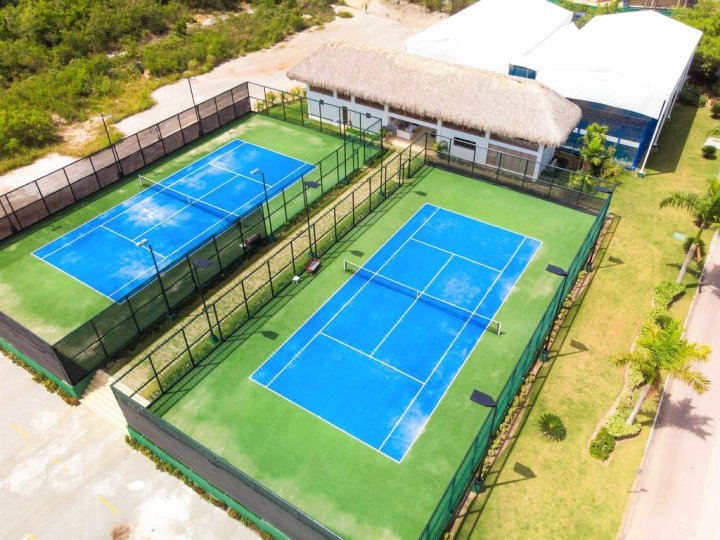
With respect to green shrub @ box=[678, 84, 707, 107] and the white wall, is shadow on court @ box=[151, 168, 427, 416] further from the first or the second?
green shrub @ box=[678, 84, 707, 107]

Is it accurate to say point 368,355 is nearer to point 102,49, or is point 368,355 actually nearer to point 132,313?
point 132,313

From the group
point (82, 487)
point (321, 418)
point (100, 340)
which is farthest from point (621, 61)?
point (82, 487)

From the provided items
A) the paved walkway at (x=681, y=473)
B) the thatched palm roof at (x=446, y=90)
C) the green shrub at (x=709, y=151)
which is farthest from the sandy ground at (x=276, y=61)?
the paved walkway at (x=681, y=473)

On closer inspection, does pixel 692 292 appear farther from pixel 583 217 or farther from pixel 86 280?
pixel 86 280

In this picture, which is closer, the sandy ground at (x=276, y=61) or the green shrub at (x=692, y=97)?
the sandy ground at (x=276, y=61)

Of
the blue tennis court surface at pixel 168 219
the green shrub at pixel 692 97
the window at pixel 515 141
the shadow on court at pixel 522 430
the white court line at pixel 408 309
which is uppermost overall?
the window at pixel 515 141

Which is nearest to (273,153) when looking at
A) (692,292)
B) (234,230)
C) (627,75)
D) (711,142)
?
(234,230)

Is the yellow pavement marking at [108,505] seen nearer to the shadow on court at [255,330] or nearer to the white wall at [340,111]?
the shadow on court at [255,330]
